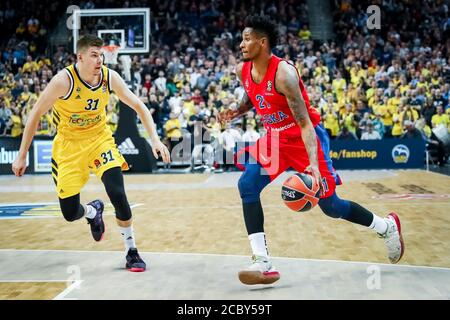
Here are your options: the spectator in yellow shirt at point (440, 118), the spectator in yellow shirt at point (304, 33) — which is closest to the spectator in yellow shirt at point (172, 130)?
the spectator in yellow shirt at point (440, 118)

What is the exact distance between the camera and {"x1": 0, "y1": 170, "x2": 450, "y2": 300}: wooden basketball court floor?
14.3ft

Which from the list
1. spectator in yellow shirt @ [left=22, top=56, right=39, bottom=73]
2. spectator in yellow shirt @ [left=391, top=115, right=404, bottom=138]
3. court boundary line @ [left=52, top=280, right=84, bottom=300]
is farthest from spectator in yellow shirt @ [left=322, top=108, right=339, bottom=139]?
court boundary line @ [left=52, top=280, right=84, bottom=300]

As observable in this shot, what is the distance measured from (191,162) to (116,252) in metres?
11.5

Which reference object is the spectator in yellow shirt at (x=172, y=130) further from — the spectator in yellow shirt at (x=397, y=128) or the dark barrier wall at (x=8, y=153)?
the spectator in yellow shirt at (x=397, y=128)

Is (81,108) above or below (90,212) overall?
above

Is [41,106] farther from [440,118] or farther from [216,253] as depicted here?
[440,118]

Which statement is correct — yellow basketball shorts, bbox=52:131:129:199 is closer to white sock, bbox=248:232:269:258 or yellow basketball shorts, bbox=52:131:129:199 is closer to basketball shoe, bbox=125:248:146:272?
basketball shoe, bbox=125:248:146:272

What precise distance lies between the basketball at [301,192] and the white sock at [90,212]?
7.26ft

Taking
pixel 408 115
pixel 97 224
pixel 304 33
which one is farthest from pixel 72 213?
pixel 304 33

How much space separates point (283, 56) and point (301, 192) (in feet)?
55.1

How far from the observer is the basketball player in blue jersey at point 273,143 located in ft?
14.7

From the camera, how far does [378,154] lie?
56.7 ft

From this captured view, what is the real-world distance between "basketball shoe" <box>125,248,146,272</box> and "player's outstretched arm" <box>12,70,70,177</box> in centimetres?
115
